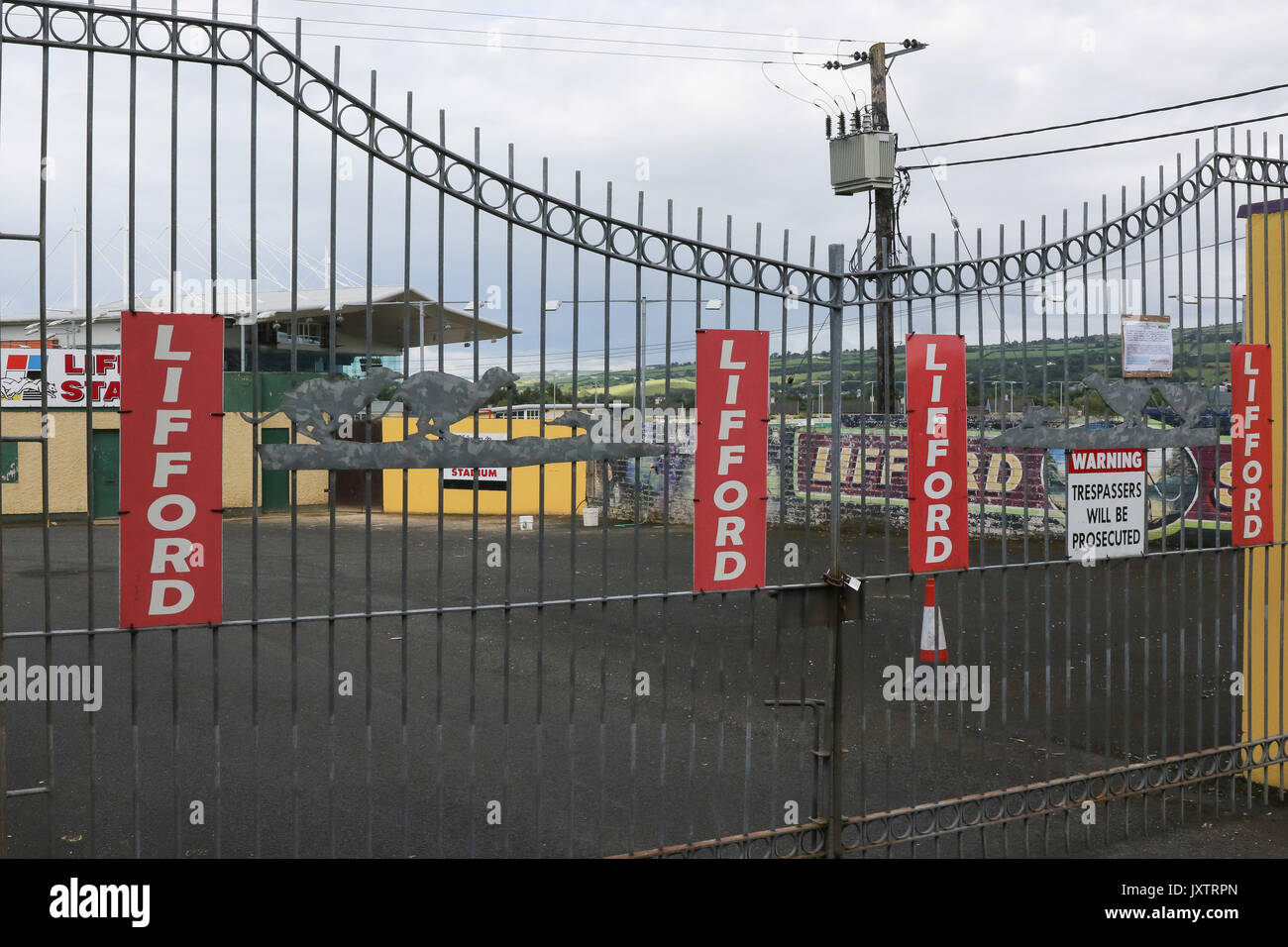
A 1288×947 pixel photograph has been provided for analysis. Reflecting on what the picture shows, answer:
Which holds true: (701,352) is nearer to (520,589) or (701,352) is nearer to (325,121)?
(325,121)

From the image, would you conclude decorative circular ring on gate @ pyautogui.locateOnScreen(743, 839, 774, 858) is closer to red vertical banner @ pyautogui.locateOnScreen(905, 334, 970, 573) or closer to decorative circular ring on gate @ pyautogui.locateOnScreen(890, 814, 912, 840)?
decorative circular ring on gate @ pyautogui.locateOnScreen(890, 814, 912, 840)

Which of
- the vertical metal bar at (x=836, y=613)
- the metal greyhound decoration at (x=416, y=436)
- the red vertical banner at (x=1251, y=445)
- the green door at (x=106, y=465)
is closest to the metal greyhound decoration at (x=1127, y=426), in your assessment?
the red vertical banner at (x=1251, y=445)

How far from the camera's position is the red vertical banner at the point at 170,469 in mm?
3648

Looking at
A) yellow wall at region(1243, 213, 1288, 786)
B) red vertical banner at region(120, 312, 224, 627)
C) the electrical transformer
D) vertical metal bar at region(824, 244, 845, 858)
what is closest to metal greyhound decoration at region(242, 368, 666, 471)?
red vertical banner at region(120, 312, 224, 627)

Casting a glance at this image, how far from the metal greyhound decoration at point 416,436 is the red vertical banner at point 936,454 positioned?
1.39m

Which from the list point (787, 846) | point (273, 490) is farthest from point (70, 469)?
point (787, 846)

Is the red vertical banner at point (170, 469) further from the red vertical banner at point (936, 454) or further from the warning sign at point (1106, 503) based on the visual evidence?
the warning sign at point (1106, 503)

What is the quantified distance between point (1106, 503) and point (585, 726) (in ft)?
13.3

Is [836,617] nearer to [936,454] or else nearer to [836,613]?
[836,613]

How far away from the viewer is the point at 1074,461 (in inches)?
219

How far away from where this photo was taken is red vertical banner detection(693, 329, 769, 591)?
15.3 feet

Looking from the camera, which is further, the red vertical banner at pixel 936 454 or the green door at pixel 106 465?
the green door at pixel 106 465
